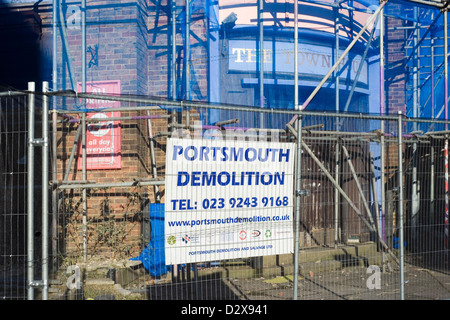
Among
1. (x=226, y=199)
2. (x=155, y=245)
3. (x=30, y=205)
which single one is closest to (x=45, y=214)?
(x=30, y=205)

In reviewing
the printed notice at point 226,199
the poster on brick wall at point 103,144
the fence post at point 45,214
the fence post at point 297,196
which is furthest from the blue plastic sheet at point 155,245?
the poster on brick wall at point 103,144

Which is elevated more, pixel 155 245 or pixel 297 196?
pixel 297 196

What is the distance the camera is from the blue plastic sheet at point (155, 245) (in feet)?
19.1

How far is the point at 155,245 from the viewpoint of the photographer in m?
6.20

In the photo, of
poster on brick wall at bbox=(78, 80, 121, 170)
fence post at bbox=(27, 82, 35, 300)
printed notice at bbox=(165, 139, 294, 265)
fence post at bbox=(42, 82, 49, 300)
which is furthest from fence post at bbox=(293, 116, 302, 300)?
poster on brick wall at bbox=(78, 80, 121, 170)

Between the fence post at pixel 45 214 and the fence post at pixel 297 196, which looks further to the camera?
the fence post at pixel 297 196

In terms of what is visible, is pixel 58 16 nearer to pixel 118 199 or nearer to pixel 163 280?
pixel 118 199

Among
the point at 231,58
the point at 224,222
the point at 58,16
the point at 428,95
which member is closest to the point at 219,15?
the point at 231,58

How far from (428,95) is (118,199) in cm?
721

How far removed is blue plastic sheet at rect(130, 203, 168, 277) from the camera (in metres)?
5.82

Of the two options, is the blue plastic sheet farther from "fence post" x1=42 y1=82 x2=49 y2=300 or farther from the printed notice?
"fence post" x1=42 y1=82 x2=49 y2=300

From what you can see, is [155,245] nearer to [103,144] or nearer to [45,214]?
[45,214]

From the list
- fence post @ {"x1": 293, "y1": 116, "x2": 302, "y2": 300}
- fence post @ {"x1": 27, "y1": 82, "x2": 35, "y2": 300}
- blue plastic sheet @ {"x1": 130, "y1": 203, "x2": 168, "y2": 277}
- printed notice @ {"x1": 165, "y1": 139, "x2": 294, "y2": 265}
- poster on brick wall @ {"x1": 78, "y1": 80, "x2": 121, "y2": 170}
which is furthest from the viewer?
poster on brick wall @ {"x1": 78, "y1": 80, "x2": 121, "y2": 170}

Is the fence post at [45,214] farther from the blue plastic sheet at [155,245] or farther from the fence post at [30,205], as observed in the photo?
the blue plastic sheet at [155,245]
